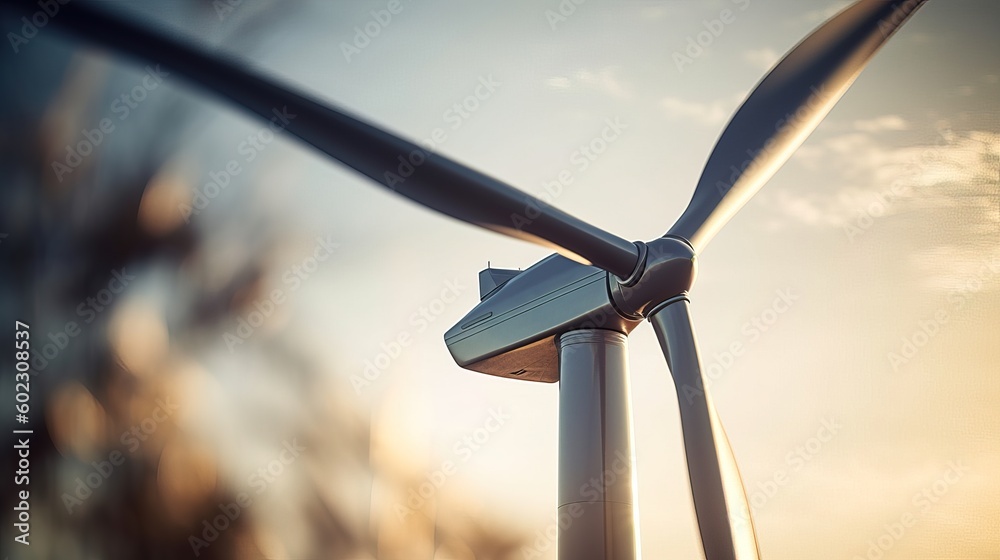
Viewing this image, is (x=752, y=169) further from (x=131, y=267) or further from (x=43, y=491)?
(x=43, y=491)

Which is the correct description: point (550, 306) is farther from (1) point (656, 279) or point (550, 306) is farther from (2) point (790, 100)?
(2) point (790, 100)

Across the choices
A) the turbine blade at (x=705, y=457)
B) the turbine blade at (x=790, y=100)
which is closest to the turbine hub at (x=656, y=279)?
the turbine blade at (x=705, y=457)

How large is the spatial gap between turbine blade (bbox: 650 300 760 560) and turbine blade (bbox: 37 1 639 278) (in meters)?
0.90

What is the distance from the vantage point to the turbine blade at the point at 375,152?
575 cm

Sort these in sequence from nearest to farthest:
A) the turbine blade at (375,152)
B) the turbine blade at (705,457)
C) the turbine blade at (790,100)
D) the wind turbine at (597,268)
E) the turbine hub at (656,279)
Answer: the turbine blade at (375,152) → the wind turbine at (597,268) → the turbine blade at (705,457) → the turbine hub at (656,279) → the turbine blade at (790,100)

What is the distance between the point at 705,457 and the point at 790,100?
4.52 meters

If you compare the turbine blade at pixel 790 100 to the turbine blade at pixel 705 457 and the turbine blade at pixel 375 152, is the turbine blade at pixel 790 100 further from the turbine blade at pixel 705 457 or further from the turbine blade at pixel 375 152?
the turbine blade at pixel 375 152

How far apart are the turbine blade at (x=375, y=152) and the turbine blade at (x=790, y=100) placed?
1970mm

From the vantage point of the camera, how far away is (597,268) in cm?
925

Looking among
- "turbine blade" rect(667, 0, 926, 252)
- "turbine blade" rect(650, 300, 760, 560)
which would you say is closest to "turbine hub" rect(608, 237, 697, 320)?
"turbine blade" rect(650, 300, 760, 560)

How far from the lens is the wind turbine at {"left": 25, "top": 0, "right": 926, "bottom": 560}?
21.5 feet

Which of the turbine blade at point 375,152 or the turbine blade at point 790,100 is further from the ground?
the turbine blade at point 790,100

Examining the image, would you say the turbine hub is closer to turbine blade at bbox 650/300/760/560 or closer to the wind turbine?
the wind turbine

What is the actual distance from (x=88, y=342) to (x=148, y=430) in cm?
171
